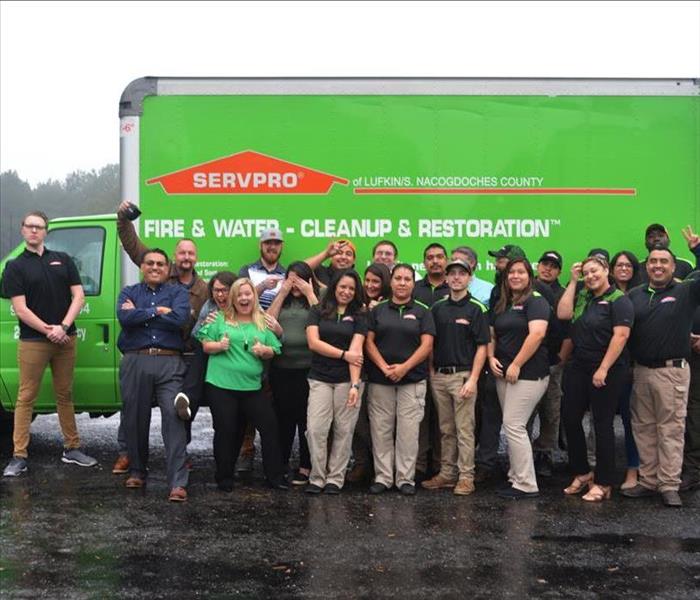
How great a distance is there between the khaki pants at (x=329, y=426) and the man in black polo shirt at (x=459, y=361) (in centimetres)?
68

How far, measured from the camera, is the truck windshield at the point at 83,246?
7.65 meters

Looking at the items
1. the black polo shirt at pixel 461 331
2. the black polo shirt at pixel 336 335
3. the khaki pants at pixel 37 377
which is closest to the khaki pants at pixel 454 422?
the black polo shirt at pixel 461 331

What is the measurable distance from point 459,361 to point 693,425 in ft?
6.70

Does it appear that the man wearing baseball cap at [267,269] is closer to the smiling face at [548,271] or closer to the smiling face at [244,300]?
the smiling face at [244,300]

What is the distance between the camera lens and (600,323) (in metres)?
6.32

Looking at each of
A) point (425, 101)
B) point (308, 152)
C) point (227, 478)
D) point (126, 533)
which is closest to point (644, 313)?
point (425, 101)

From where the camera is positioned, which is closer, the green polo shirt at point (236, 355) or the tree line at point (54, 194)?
the green polo shirt at point (236, 355)

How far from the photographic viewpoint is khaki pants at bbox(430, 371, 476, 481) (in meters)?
6.63

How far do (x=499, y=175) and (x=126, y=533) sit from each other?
3.99m

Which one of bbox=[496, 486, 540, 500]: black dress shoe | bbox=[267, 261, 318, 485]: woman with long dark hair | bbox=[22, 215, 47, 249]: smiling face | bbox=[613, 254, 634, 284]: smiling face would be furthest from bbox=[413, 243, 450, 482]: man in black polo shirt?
bbox=[22, 215, 47, 249]: smiling face

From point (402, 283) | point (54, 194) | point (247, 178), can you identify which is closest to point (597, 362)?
point (402, 283)

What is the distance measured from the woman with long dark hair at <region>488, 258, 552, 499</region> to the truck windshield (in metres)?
3.54

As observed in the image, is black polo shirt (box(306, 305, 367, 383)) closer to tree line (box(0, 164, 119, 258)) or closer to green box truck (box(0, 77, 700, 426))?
green box truck (box(0, 77, 700, 426))

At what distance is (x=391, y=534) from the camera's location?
5.56m
